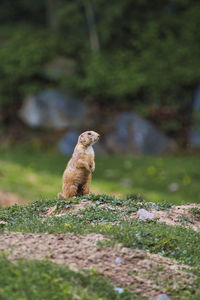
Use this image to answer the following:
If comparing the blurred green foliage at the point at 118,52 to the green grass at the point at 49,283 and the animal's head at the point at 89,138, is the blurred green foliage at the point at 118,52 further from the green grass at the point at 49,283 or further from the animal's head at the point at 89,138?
the green grass at the point at 49,283

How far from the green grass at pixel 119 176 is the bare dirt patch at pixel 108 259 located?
6142 millimetres

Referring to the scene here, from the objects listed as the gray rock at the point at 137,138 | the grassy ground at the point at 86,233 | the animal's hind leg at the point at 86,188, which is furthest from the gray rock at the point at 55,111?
the animal's hind leg at the point at 86,188

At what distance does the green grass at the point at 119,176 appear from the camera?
40.5 feet

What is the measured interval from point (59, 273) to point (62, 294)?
0.84ft

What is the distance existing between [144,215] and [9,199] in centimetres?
563

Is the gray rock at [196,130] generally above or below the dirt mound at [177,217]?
above

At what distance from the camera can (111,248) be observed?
17.3ft

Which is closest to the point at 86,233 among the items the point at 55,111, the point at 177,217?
the point at 177,217

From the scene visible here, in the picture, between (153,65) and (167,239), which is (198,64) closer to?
(153,65)

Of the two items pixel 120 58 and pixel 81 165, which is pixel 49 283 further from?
pixel 120 58

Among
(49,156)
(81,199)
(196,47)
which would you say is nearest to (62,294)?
(81,199)

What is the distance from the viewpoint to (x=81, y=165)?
679cm

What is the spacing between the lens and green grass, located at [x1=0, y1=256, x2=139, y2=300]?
14.6 ft

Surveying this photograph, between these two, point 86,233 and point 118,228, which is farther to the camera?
point 118,228
